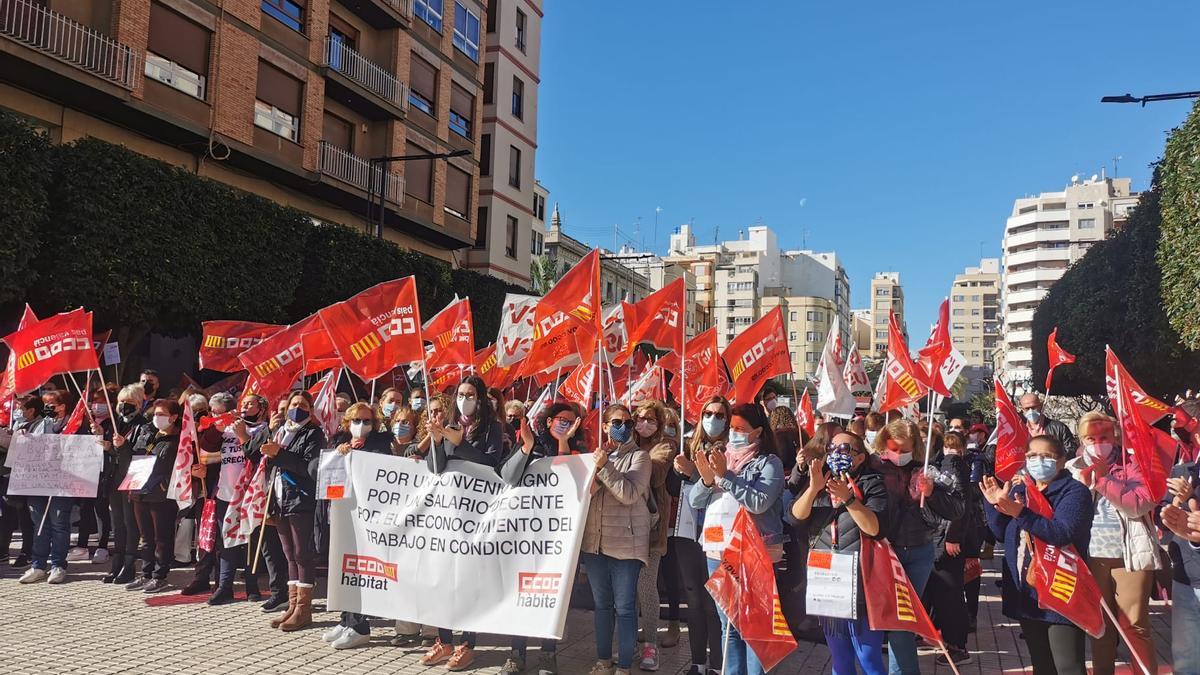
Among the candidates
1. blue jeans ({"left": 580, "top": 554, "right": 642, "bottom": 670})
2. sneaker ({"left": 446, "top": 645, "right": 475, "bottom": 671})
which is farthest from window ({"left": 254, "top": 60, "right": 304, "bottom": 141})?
blue jeans ({"left": 580, "top": 554, "right": 642, "bottom": 670})

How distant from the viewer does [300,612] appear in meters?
7.47

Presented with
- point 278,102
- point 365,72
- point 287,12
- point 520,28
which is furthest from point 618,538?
point 520,28

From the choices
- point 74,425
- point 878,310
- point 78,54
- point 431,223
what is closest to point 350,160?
point 431,223

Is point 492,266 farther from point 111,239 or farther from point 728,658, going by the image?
point 728,658

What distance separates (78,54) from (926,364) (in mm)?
16691

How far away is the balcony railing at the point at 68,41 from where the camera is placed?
53.4 feet

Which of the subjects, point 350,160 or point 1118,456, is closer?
point 1118,456

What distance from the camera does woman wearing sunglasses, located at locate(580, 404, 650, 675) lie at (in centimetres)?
605

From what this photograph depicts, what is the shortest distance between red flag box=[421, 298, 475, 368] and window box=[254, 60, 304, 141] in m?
13.2

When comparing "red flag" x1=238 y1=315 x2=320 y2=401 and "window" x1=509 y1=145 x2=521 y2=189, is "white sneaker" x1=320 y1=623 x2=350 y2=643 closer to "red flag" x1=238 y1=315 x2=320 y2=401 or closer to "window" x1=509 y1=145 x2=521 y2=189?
"red flag" x1=238 y1=315 x2=320 y2=401

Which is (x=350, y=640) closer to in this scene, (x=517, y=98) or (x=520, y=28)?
(x=517, y=98)

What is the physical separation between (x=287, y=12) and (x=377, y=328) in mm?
18924

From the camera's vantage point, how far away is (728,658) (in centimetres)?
566

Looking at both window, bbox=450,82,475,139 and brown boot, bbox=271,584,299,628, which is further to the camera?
window, bbox=450,82,475,139
